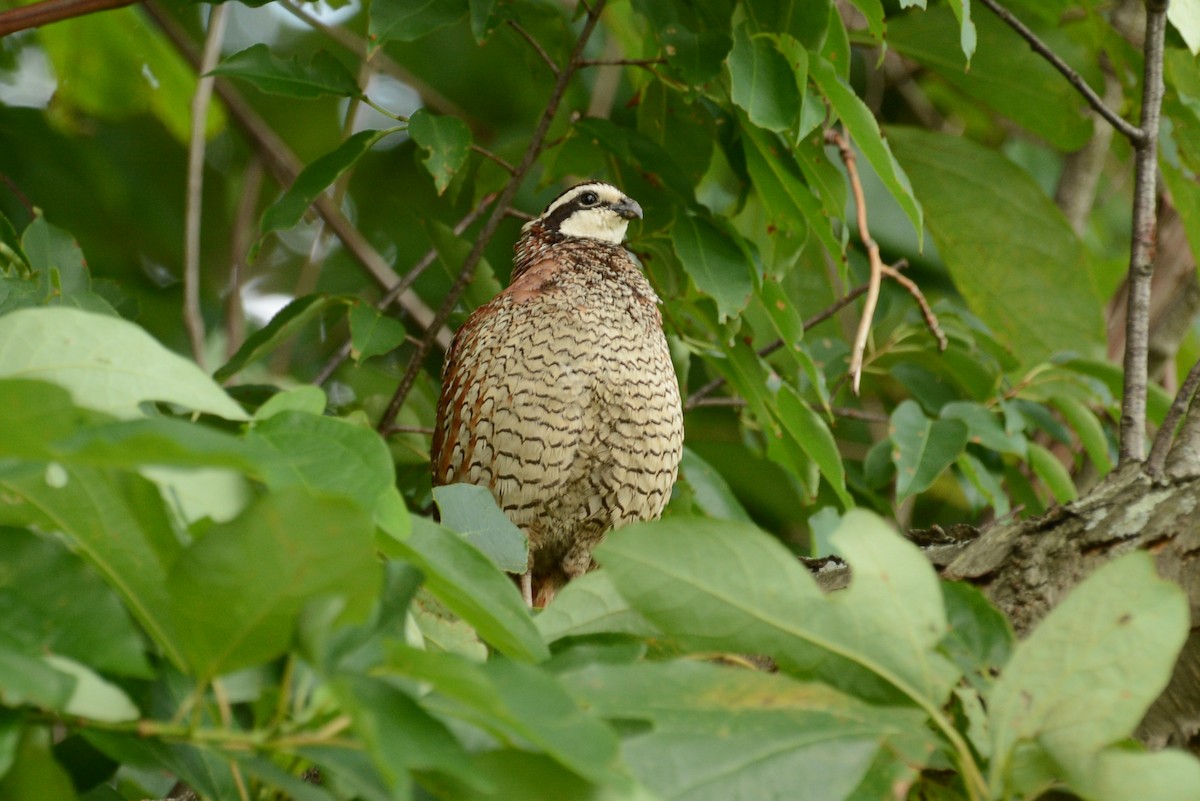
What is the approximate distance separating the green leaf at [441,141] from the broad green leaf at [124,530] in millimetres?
1715

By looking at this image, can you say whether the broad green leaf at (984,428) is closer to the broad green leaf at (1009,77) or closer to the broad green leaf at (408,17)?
the broad green leaf at (1009,77)

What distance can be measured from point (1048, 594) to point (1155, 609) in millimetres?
638

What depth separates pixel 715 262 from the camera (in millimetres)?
2957

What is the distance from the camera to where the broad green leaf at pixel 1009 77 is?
12.5ft

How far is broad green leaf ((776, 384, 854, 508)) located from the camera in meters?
3.00

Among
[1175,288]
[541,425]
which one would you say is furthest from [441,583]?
[1175,288]

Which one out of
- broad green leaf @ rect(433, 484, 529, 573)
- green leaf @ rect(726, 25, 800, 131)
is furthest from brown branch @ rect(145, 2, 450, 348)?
broad green leaf @ rect(433, 484, 529, 573)

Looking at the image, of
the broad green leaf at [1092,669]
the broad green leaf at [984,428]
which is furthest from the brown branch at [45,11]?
the broad green leaf at [984,428]

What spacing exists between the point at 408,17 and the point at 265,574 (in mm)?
2016

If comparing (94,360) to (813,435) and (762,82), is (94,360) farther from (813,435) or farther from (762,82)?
(813,435)

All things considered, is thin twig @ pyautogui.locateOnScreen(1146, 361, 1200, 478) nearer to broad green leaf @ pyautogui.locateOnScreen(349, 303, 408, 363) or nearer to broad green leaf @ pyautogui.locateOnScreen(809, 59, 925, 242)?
broad green leaf @ pyautogui.locateOnScreen(809, 59, 925, 242)

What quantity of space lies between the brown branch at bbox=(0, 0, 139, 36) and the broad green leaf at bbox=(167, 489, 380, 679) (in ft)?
4.45

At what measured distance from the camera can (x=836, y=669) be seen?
52.0 inches

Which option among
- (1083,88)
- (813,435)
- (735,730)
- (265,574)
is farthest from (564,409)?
(265,574)
